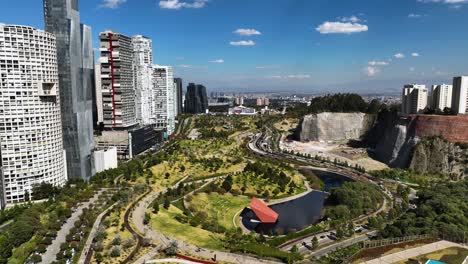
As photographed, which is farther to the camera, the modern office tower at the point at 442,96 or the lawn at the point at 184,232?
the modern office tower at the point at 442,96

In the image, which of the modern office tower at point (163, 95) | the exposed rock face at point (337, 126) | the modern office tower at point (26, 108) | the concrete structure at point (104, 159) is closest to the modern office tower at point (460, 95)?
the exposed rock face at point (337, 126)

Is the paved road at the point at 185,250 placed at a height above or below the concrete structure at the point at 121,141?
below

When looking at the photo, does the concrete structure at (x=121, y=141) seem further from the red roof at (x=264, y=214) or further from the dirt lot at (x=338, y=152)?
the dirt lot at (x=338, y=152)

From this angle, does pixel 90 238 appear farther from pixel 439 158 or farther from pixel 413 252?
pixel 439 158

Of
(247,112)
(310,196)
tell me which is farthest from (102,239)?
(247,112)

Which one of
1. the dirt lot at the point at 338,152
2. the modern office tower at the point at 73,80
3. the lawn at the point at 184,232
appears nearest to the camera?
the lawn at the point at 184,232

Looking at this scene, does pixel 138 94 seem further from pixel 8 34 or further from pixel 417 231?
pixel 417 231

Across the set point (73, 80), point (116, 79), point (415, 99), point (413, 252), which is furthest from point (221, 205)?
point (415, 99)
